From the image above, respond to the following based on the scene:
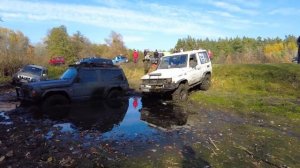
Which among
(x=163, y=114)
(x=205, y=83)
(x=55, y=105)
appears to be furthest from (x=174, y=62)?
(x=55, y=105)

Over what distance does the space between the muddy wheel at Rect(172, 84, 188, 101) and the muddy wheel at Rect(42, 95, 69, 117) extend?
500cm

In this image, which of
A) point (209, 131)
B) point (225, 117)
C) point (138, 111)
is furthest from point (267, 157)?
point (138, 111)

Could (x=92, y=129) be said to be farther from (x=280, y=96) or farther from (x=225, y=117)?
(x=280, y=96)

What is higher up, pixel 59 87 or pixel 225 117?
pixel 59 87

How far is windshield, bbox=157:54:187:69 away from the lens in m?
17.8

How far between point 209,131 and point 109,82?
22.8 ft

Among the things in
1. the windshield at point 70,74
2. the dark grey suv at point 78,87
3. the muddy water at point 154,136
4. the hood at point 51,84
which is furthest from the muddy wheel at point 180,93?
the hood at point 51,84

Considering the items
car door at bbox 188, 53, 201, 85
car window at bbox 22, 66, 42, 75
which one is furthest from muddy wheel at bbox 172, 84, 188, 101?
car window at bbox 22, 66, 42, 75

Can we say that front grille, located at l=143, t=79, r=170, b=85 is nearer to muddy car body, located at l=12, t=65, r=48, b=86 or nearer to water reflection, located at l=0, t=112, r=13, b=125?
water reflection, located at l=0, t=112, r=13, b=125

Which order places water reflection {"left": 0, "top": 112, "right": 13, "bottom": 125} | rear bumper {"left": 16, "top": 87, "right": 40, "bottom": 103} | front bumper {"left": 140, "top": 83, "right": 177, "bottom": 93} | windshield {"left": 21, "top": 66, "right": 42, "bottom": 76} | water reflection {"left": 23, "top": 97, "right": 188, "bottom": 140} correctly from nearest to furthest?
1. water reflection {"left": 23, "top": 97, "right": 188, "bottom": 140}
2. water reflection {"left": 0, "top": 112, "right": 13, "bottom": 125}
3. rear bumper {"left": 16, "top": 87, "right": 40, "bottom": 103}
4. front bumper {"left": 140, "top": 83, "right": 177, "bottom": 93}
5. windshield {"left": 21, "top": 66, "right": 42, "bottom": 76}

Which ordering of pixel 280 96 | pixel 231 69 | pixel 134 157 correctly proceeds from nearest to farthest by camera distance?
pixel 134 157
pixel 280 96
pixel 231 69

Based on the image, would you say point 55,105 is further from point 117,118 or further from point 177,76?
point 177,76

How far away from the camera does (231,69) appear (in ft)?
82.1

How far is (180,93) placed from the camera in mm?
17094
